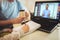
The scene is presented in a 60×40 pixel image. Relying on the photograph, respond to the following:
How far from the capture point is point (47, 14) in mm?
1368

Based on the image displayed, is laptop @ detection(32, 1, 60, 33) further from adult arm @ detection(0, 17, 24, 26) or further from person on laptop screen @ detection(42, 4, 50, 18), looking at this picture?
adult arm @ detection(0, 17, 24, 26)

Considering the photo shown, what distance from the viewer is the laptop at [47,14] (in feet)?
4.22

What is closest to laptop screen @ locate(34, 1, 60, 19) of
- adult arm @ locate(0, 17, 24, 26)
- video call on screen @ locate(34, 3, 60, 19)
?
video call on screen @ locate(34, 3, 60, 19)

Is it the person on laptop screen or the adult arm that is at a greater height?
the person on laptop screen

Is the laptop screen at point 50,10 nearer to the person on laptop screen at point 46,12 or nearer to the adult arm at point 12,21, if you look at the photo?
the person on laptop screen at point 46,12

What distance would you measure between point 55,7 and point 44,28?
13.2 inches

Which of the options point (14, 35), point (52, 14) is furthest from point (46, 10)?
point (14, 35)

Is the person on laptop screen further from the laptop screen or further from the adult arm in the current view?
the adult arm

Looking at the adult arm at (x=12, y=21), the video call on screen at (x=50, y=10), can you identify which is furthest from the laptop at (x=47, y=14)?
the adult arm at (x=12, y=21)

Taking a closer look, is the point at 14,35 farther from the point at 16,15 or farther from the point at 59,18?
the point at 59,18

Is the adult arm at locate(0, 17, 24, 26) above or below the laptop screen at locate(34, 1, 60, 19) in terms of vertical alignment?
below

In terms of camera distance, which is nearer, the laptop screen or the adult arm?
the adult arm

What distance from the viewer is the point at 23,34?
1.02 meters

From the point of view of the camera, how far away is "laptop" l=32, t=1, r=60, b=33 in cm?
129
